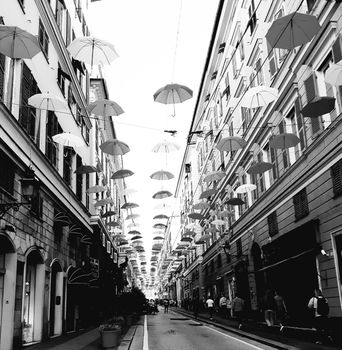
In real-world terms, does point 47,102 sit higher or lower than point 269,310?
higher

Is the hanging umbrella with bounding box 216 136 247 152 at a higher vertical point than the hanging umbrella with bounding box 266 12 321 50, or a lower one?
higher

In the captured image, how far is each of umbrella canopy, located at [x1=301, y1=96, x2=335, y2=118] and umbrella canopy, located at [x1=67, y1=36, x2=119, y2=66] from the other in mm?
5681

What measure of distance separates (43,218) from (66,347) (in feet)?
17.2

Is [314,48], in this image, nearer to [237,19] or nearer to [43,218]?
[43,218]

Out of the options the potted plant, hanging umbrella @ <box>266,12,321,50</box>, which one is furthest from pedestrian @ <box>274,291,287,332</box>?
hanging umbrella @ <box>266,12,321,50</box>

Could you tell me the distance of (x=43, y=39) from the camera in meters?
19.5

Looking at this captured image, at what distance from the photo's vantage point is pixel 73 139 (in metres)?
16.8

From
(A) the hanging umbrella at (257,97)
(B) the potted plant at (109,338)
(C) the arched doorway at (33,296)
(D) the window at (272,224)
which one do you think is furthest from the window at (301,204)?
(C) the arched doorway at (33,296)

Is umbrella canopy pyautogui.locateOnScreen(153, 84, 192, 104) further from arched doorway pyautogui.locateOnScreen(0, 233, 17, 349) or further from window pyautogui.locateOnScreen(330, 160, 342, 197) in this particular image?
arched doorway pyautogui.locateOnScreen(0, 233, 17, 349)

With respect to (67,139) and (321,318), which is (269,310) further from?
(67,139)

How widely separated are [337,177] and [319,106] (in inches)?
151

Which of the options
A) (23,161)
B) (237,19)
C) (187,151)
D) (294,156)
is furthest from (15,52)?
(187,151)

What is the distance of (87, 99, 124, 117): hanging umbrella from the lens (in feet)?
45.2

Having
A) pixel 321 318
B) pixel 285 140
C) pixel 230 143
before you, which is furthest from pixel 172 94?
pixel 321 318
